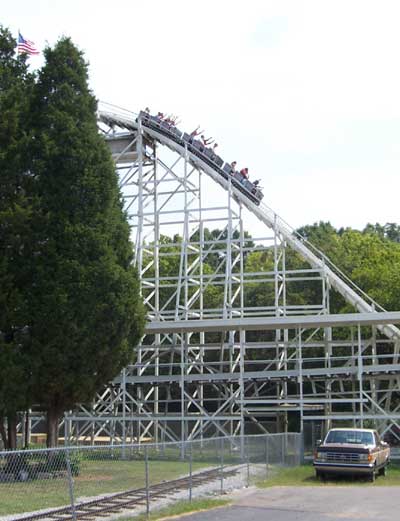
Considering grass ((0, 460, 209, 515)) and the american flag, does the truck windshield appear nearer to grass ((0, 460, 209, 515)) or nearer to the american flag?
grass ((0, 460, 209, 515))

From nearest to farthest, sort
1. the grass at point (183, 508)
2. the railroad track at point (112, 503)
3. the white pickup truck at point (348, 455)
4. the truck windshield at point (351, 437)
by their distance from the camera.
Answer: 1. the railroad track at point (112, 503)
2. the grass at point (183, 508)
3. the white pickup truck at point (348, 455)
4. the truck windshield at point (351, 437)

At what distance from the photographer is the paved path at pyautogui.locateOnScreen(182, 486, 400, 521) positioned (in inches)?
596

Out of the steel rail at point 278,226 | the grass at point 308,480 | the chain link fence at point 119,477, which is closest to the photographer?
the chain link fence at point 119,477

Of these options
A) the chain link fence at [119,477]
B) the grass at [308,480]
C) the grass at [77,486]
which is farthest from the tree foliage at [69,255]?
the grass at [308,480]

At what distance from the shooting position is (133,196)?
37.5 metres

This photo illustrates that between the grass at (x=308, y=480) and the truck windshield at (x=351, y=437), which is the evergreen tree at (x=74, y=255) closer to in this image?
the grass at (x=308, y=480)

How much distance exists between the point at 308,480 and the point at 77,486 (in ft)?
27.1

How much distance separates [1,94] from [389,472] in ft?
54.5

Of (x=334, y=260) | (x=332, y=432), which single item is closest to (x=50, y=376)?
(x=332, y=432)

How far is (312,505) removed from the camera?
55.5 feet

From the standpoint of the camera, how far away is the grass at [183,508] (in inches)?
578

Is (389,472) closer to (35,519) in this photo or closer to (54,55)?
(35,519)

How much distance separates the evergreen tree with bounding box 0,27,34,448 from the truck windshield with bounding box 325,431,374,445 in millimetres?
8767

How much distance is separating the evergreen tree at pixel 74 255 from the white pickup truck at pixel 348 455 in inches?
255
